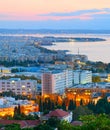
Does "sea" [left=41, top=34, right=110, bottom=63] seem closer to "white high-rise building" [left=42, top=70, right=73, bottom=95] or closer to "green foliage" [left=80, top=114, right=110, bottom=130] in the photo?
"white high-rise building" [left=42, top=70, right=73, bottom=95]

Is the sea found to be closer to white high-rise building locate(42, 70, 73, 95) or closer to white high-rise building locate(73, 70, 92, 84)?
white high-rise building locate(73, 70, 92, 84)

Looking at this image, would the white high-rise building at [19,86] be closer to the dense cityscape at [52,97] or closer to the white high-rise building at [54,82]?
the dense cityscape at [52,97]

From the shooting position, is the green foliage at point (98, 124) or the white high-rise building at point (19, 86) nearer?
the green foliage at point (98, 124)

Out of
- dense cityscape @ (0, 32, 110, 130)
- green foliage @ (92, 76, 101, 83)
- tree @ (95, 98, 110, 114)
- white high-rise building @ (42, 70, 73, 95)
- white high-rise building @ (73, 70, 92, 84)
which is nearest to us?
dense cityscape @ (0, 32, 110, 130)

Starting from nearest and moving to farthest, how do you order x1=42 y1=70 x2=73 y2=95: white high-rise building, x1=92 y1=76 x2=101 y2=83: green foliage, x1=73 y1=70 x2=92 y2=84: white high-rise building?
1. x1=42 y1=70 x2=73 y2=95: white high-rise building
2. x1=73 y1=70 x2=92 y2=84: white high-rise building
3. x1=92 y1=76 x2=101 y2=83: green foliage

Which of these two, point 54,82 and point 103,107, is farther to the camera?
point 54,82

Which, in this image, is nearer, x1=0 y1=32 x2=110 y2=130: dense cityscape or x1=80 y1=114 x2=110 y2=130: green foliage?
x1=80 y1=114 x2=110 y2=130: green foliage

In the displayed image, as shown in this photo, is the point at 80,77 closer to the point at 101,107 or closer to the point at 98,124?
the point at 101,107

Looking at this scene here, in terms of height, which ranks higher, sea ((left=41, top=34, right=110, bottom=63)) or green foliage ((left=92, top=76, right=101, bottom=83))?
green foliage ((left=92, top=76, right=101, bottom=83))

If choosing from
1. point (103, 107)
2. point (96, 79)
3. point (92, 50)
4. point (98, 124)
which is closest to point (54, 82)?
point (96, 79)

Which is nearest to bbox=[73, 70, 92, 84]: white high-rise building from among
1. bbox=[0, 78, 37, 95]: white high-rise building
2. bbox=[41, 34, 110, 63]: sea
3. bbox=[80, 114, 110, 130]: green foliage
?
bbox=[0, 78, 37, 95]: white high-rise building

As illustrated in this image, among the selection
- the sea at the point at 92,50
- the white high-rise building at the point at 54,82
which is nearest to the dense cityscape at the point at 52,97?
the white high-rise building at the point at 54,82

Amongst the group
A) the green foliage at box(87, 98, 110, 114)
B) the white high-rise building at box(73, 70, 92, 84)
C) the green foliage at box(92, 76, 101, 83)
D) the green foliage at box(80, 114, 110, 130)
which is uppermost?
the green foliage at box(80, 114, 110, 130)

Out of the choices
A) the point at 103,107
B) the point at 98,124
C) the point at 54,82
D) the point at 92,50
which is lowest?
the point at 92,50
